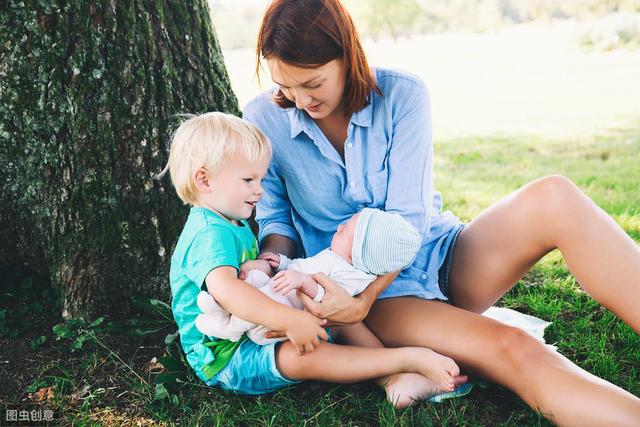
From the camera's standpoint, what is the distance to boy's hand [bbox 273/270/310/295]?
217cm

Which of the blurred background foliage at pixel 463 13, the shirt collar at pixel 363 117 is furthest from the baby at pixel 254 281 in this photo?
the blurred background foliage at pixel 463 13

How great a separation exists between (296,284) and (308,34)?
83 cm

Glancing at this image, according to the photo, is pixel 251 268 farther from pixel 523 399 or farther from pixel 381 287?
pixel 523 399

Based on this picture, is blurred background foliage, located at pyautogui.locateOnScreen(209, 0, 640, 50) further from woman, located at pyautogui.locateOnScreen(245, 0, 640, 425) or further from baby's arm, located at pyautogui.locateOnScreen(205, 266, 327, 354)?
baby's arm, located at pyautogui.locateOnScreen(205, 266, 327, 354)

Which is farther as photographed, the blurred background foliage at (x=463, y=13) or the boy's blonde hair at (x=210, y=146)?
the blurred background foliage at (x=463, y=13)

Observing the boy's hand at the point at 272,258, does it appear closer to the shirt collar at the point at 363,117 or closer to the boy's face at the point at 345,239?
the boy's face at the point at 345,239

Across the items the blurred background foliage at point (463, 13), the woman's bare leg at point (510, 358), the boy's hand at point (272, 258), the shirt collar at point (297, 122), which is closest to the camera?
the woman's bare leg at point (510, 358)

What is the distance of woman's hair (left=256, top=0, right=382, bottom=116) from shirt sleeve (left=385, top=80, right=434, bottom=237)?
0.29 metres

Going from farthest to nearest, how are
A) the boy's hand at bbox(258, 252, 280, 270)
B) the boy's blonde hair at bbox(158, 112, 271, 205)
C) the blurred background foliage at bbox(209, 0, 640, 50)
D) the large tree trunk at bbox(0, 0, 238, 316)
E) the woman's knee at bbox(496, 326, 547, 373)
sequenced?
the blurred background foliage at bbox(209, 0, 640, 50)
the large tree trunk at bbox(0, 0, 238, 316)
the boy's hand at bbox(258, 252, 280, 270)
the boy's blonde hair at bbox(158, 112, 271, 205)
the woman's knee at bbox(496, 326, 547, 373)

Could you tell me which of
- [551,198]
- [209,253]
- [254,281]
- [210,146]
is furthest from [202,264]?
[551,198]

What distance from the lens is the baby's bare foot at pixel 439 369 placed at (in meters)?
2.17

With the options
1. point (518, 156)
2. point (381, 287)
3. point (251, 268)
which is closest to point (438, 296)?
point (381, 287)

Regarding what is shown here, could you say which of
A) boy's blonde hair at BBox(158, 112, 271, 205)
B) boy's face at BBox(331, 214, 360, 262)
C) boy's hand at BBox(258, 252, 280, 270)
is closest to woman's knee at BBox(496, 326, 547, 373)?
boy's face at BBox(331, 214, 360, 262)

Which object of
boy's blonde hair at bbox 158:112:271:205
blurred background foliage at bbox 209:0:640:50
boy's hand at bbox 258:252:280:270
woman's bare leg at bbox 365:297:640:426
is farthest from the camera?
blurred background foliage at bbox 209:0:640:50
